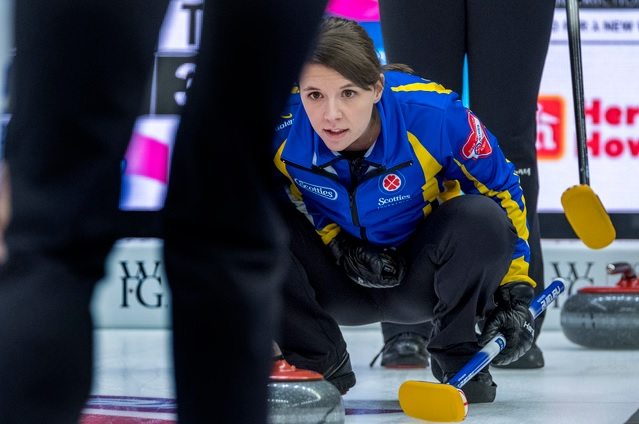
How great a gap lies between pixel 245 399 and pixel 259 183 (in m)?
0.13

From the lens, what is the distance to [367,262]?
1.85 metres

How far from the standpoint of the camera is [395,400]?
1.87 meters

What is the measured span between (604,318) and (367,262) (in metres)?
1.17

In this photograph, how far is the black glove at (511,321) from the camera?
1823mm

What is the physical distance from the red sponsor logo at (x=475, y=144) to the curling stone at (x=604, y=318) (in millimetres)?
1167

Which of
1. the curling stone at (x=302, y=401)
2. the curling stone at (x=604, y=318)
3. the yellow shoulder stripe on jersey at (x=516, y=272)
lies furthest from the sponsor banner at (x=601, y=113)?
the curling stone at (x=302, y=401)

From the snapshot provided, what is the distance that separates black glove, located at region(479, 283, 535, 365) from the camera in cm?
182

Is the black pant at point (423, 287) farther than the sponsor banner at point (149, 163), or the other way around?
the sponsor banner at point (149, 163)

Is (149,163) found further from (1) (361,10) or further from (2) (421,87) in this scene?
(2) (421,87)

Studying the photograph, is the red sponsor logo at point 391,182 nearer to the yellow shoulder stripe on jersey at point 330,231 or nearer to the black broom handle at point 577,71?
the yellow shoulder stripe on jersey at point 330,231

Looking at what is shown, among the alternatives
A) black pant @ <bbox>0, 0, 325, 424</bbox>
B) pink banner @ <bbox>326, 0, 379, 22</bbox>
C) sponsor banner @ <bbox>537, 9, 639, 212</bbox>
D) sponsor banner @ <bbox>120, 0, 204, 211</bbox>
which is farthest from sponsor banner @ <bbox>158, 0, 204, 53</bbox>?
black pant @ <bbox>0, 0, 325, 424</bbox>

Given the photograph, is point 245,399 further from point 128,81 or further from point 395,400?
point 395,400

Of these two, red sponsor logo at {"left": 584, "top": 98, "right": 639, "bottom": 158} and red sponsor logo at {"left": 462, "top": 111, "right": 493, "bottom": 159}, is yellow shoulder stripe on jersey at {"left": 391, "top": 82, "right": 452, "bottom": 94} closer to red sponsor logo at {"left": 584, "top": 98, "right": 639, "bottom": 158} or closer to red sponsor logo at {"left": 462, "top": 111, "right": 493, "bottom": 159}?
red sponsor logo at {"left": 462, "top": 111, "right": 493, "bottom": 159}

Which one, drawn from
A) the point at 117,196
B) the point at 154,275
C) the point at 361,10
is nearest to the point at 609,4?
the point at 361,10
